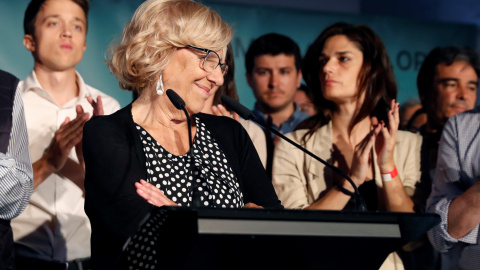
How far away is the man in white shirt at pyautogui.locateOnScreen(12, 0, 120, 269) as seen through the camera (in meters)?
3.18

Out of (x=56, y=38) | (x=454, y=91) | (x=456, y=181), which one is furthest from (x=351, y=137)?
(x=56, y=38)

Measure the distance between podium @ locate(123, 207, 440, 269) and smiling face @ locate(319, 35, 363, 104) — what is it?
71.2 inches

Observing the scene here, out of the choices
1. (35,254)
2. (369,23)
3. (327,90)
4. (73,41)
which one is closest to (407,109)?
(369,23)

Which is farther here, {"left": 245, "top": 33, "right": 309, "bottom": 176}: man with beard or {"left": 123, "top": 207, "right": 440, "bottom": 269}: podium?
{"left": 245, "top": 33, "right": 309, "bottom": 176}: man with beard

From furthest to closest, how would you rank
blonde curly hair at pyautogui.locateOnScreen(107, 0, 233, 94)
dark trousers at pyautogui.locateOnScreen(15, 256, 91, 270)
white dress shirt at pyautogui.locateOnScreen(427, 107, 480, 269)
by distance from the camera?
dark trousers at pyautogui.locateOnScreen(15, 256, 91, 270) < white dress shirt at pyautogui.locateOnScreen(427, 107, 480, 269) < blonde curly hair at pyautogui.locateOnScreen(107, 0, 233, 94)

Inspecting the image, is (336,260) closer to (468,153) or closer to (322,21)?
(468,153)

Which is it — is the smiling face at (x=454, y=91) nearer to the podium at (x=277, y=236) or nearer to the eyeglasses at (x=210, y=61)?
the eyeglasses at (x=210, y=61)

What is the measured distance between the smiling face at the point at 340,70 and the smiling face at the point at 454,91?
0.74 m

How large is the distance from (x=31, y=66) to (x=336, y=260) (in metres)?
2.55

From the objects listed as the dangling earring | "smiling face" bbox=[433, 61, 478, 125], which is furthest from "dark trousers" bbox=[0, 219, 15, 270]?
"smiling face" bbox=[433, 61, 478, 125]

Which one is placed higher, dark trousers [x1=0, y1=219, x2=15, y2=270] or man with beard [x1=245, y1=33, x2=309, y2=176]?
man with beard [x1=245, y1=33, x2=309, y2=176]

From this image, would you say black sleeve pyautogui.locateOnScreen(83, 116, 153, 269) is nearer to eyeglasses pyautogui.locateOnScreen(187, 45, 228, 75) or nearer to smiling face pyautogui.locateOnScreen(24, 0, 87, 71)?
eyeglasses pyautogui.locateOnScreen(187, 45, 228, 75)

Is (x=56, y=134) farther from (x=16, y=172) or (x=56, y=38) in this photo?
(x=16, y=172)

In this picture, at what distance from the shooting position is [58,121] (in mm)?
3416
